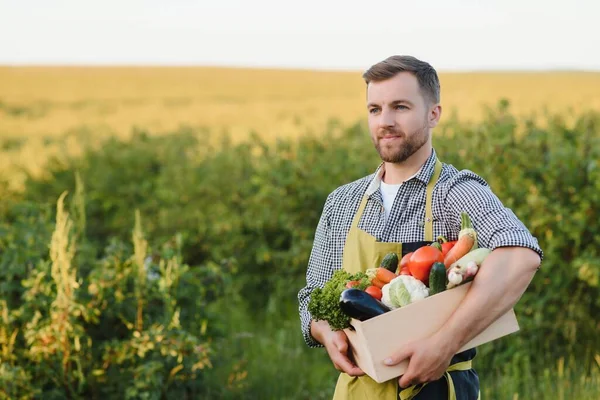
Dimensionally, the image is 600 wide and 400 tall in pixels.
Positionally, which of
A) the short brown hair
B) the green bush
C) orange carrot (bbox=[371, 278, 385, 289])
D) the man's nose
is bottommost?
the green bush

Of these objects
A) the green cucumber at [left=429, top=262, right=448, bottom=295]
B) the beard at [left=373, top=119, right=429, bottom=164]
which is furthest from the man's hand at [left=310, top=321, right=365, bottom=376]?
the beard at [left=373, top=119, right=429, bottom=164]

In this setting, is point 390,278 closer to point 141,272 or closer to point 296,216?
point 141,272

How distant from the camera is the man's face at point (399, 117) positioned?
2.92 m

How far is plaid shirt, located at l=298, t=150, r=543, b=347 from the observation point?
2.76 m

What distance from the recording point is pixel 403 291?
2621 mm

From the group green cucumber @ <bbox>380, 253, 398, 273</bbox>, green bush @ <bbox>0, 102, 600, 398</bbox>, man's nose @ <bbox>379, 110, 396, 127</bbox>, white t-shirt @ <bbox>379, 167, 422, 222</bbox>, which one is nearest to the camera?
green cucumber @ <bbox>380, 253, 398, 273</bbox>

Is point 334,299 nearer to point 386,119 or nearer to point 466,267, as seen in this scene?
point 466,267

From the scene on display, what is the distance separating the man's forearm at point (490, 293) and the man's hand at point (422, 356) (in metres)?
0.03

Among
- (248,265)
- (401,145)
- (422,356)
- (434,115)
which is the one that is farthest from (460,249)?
(248,265)

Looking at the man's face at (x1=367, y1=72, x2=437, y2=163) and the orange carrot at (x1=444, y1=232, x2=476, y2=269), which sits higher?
the man's face at (x1=367, y1=72, x2=437, y2=163)

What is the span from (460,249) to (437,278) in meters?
0.15

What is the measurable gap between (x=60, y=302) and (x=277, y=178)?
346 cm

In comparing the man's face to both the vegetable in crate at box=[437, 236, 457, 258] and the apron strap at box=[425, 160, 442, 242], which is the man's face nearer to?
the apron strap at box=[425, 160, 442, 242]

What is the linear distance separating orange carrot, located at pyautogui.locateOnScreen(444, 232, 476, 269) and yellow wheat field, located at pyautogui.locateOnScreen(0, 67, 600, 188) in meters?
15.4
